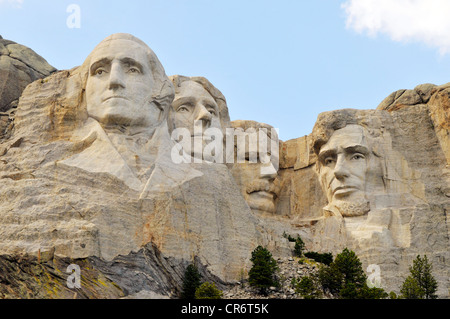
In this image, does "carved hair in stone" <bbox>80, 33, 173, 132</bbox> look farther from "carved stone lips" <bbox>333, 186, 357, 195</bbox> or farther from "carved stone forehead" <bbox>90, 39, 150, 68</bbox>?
"carved stone lips" <bbox>333, 186, 357, 195</bbox>

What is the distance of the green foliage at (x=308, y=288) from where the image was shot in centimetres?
2336

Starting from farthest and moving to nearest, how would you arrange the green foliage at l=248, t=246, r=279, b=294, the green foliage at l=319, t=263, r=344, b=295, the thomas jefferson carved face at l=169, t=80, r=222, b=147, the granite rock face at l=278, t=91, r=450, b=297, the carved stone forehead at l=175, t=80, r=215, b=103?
1. the carved stone forehead at l=175, t=80, r=215, b=103
2. the thomas jefferson carved face at l=169, t=80, r=222, b=147
3. the granite rock face at l=278, t=91, r=450, b=297
4. the green foliage at l=319, t=263, r=344, b=295
5. the green foliage at l=248, t=246, r=279, b=294

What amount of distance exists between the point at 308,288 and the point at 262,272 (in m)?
1.07

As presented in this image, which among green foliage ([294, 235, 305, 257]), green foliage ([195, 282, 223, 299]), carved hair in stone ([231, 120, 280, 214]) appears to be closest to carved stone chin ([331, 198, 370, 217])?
green foliage ([294, 235, 305, 257])

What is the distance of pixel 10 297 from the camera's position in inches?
842

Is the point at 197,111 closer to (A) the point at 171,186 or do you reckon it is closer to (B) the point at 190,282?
(A) the point at 171,186

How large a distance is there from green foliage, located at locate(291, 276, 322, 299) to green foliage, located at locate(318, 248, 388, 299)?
0.28m

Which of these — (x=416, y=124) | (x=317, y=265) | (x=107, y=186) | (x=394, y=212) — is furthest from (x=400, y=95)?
(x=107, y=186)

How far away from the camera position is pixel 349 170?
28141mm

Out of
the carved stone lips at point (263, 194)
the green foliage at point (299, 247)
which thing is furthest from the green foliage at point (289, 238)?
the carved stone lips at point (263, 194)

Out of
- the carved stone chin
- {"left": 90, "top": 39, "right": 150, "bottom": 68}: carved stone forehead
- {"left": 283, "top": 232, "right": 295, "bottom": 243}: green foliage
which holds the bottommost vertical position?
{"left": 283, "top": 232, "right": 295, "bottom": 243}: green foliage

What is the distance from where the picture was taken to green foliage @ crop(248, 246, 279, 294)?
77.5 ft

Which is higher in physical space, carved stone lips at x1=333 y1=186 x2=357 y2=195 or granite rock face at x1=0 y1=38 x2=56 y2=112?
granite rock face at x1=0 y1=38 x2=56 y2=112
